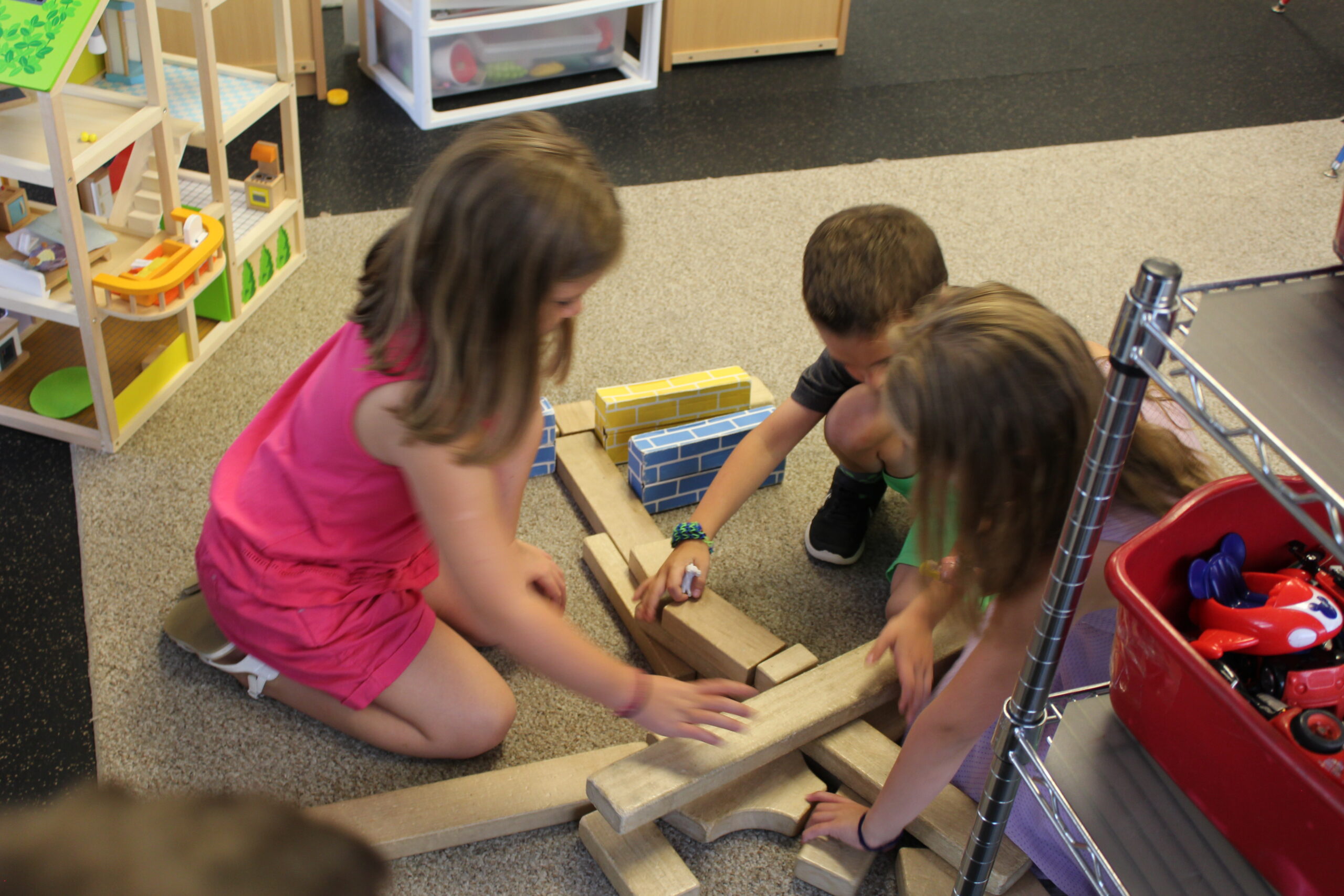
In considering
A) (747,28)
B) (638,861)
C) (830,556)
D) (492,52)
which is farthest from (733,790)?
(747,28)

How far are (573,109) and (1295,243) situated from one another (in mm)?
1545

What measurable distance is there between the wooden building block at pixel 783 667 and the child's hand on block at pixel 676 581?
0.13 m

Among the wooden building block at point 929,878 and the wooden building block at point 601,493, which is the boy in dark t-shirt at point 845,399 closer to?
the wooden building block at point 601,493

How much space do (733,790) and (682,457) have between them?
0.49 meters

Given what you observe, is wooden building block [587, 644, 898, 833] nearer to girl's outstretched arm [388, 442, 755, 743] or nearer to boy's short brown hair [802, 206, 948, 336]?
girl's outstretched arm [388, 442, 755, 743]

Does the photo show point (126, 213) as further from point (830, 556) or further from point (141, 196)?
point (830, 556)

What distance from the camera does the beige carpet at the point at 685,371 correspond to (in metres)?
1.14

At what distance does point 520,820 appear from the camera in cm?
107

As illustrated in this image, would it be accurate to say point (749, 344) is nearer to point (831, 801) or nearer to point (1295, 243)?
point (831, 801)

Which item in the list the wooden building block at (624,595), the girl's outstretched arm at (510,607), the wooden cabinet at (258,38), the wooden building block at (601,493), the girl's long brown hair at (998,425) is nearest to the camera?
the girl's long brown hair at (998,425)

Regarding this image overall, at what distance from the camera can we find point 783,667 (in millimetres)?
1173

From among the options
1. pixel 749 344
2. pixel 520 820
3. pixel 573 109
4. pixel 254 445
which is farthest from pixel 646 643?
pixel 573 109

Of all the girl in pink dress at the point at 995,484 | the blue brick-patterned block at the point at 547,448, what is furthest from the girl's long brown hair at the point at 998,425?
the blue brick-patterned block at the point at 547,448

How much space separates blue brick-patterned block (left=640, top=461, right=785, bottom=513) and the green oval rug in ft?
2.51
